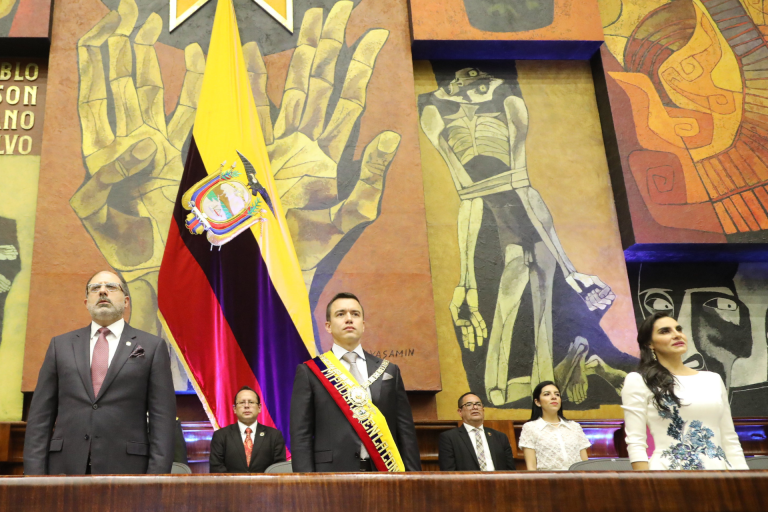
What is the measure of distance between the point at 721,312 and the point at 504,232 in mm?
2103

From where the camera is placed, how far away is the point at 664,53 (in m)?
6.59

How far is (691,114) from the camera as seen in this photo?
6383mm

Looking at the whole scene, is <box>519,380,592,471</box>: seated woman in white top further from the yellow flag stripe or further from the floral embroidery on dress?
the floral embroidery on dress

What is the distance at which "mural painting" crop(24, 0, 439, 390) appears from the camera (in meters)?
5.45

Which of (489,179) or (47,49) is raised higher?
(47,49)

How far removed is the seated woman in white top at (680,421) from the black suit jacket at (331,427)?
2.53 feet

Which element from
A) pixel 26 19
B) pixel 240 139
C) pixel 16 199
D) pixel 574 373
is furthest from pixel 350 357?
pixel 26 19

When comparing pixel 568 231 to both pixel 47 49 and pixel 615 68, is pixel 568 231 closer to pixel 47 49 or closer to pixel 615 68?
pixel 615 68

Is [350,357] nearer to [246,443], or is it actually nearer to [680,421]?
[680,421]

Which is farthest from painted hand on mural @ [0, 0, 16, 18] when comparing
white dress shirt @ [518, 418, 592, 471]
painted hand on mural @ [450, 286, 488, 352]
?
white dress shirt @ [518, 418, 592, 471]

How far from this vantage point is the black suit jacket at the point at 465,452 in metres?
4.19

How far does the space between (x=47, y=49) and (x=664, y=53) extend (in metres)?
5.69

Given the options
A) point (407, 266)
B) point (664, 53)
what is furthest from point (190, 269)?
point (664, 53)

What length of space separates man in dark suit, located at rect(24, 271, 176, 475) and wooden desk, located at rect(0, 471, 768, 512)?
4.71 feet
